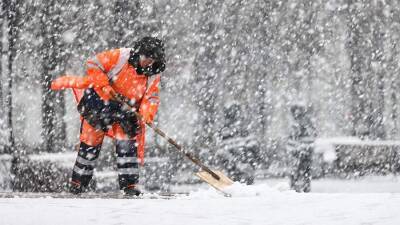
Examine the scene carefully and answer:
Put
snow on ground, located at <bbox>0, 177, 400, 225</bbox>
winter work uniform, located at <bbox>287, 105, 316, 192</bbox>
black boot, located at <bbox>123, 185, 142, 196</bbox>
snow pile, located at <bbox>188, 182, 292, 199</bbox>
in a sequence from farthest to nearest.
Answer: winter work uniform, located at <bbox>287, 105, 316, 192</bbox>
black boot, located at <bbox>123, 185, 142, 196</bbox>
snow pile, located at <bbox>188, 182, 292, 199</bbox>
snow on ground, located at <bbox>0, 177, 400, 225</bbox>

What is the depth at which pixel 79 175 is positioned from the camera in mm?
5973

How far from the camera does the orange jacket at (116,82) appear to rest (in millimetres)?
5738

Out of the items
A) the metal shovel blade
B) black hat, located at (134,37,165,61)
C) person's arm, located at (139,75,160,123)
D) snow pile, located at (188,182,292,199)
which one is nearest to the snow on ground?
snow pile, located at (188,182,292,199)

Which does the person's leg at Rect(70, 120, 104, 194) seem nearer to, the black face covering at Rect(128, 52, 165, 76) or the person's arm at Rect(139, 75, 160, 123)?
the person's arm at Rect(139, 75, 160, 123)

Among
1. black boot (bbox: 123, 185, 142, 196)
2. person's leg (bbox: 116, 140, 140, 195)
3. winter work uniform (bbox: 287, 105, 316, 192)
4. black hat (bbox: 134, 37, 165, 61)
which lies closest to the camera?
black hat (bbox: 134, 37, 165, 61)

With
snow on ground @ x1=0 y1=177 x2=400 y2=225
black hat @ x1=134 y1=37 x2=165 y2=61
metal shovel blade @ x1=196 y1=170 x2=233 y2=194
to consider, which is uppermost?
black hat @ x1=134 y1=37 x2=165 y2=61

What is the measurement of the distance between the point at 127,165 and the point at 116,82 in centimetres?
72

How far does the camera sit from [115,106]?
235 inches

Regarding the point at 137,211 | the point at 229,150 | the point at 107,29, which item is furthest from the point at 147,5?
the point at 137,211

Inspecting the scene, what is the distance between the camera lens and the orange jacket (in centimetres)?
574

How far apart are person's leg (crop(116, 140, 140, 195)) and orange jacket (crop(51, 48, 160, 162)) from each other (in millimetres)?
83

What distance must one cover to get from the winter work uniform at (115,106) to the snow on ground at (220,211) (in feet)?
5.75

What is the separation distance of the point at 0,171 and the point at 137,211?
596cm

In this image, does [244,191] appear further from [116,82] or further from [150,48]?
[116,82]
